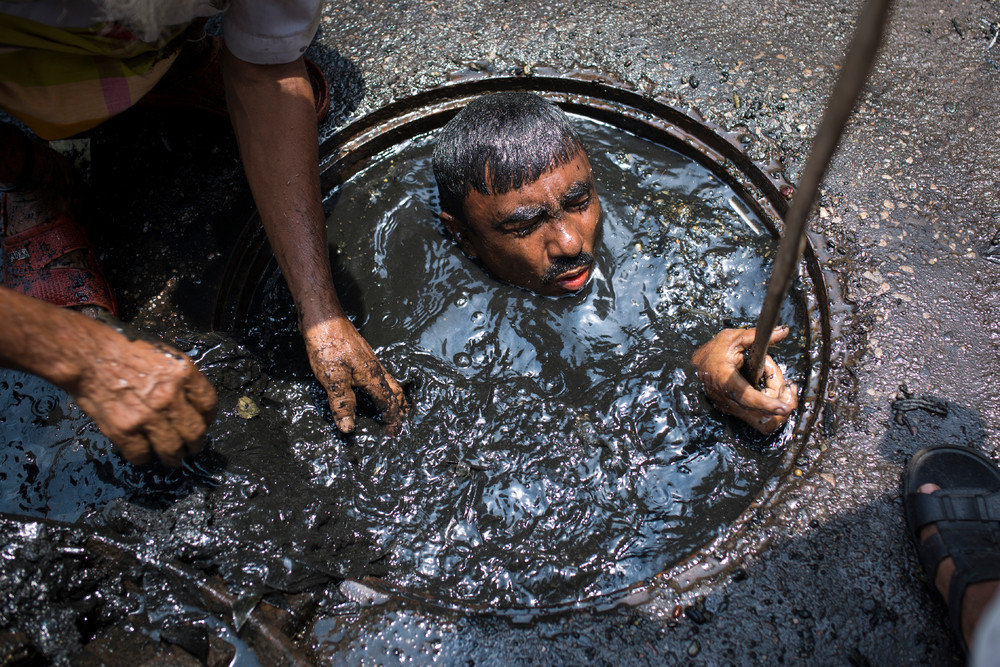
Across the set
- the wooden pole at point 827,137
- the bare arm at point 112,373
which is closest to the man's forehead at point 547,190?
the wooden pole at point 827,137

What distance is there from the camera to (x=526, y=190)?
276 centimetres

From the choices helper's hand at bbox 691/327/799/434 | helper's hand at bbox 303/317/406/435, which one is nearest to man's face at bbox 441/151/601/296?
helper's hand at bbox 691/327/799/434

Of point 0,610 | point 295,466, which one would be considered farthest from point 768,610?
point 0,610

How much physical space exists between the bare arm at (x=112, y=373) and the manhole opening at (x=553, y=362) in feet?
2.65

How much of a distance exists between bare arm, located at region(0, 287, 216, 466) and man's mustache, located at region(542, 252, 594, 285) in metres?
1.57

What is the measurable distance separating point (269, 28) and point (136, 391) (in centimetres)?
150

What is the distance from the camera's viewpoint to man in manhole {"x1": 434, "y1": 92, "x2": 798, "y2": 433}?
2758 mm

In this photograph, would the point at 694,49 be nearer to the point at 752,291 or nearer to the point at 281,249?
the point at 752,291

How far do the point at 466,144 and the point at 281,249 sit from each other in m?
0.99

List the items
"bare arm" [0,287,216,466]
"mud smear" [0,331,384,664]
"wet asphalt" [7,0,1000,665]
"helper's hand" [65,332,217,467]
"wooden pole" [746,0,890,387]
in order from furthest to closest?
1. "wet asphalt" [7,0,1000,665]
2. "mud smear" [0,331,384,664]
3. "helper's hand" [65,332,217,467]
4. "bare arm" [0,287,216,466]
5. "wooden pole" [746,0,890,387]

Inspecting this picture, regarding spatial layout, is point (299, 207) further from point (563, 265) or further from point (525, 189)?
point (563, 265)

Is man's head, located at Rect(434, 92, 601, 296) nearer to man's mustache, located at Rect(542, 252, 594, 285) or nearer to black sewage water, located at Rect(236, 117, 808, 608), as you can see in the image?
man's mustache, located at Rect(542, 252, 594, 285)

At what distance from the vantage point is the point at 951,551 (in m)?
2.08

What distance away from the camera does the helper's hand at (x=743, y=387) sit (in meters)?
2.31
